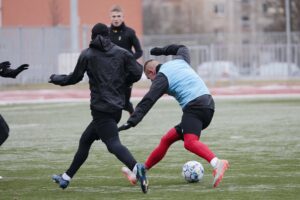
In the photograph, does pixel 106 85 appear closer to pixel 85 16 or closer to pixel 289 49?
pixel 289 49

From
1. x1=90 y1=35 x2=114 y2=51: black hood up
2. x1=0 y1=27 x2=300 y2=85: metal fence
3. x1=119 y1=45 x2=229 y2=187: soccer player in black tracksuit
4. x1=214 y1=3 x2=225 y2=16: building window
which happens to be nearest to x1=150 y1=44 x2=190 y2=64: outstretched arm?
x1=119 y1=45 x2=229 y2=187: soccer player in black tracksuit

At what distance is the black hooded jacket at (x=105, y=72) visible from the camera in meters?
10.6

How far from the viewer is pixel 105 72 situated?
35.0 feet

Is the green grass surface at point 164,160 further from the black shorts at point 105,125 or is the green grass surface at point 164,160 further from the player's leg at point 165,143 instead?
the black shorts at point 105,125

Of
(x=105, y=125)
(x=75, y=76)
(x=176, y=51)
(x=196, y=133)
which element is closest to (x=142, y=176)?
(x=105, y=125)

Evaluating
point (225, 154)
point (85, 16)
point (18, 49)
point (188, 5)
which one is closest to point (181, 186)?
point (225, 154)

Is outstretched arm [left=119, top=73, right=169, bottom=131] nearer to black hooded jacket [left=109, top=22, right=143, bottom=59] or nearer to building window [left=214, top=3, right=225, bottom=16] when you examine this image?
black hooded jacket [left=109, top=22, right=143, bottom=59]

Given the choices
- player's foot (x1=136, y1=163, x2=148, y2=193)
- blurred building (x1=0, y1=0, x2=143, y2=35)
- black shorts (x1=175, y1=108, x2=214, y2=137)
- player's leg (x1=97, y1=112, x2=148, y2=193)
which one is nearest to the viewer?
player's foot (x1=136, y1=163, x2=148, y2=193)

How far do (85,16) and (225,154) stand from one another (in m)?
45.8

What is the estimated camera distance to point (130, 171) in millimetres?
11008

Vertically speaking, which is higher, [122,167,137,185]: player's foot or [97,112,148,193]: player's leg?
[97,112,148,193]: player's leg

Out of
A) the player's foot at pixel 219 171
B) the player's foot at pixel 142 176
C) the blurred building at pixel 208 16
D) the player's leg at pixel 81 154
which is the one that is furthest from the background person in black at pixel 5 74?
the blurred building at pixel 208 16

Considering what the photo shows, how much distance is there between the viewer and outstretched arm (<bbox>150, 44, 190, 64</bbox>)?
38.0 ft

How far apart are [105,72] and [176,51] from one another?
1.37 m
